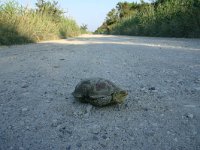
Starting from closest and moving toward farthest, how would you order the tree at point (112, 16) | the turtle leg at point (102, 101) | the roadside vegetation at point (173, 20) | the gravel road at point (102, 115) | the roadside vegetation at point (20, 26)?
the gravel road at point (102, 115) < the turtle leg at point (102, 101) < the roadside vegetation at point (20, 26) < the roadside vegetation at point (173, 20) < the tree at point (112, 16)

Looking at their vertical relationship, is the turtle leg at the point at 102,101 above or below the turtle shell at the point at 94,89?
below

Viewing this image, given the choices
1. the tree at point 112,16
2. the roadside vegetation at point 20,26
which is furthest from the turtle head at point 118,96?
the tree at point 112,16

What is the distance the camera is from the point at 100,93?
3.01m

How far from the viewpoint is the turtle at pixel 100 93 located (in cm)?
301

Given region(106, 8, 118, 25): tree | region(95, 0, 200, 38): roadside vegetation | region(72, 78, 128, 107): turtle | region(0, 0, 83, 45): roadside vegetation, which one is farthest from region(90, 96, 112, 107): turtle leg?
region(106, 8, 118, 25): tree

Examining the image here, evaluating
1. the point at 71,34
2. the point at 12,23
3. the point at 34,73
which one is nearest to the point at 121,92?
the point at 34,73

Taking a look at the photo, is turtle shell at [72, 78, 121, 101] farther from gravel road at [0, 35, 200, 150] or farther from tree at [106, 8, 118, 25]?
tree at [106, 8, 118, 25]

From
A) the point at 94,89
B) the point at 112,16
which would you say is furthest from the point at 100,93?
the point at 112,16

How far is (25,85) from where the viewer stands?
423 centimetres

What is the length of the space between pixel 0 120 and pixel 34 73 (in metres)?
2.35

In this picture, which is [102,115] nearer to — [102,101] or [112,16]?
[102,101]

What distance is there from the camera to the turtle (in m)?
3.01

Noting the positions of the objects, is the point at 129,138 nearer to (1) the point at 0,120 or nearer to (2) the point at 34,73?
(1) the point at 0,120

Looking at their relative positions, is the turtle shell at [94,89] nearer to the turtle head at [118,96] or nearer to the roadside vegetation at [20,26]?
the turtle head at [118,96]
